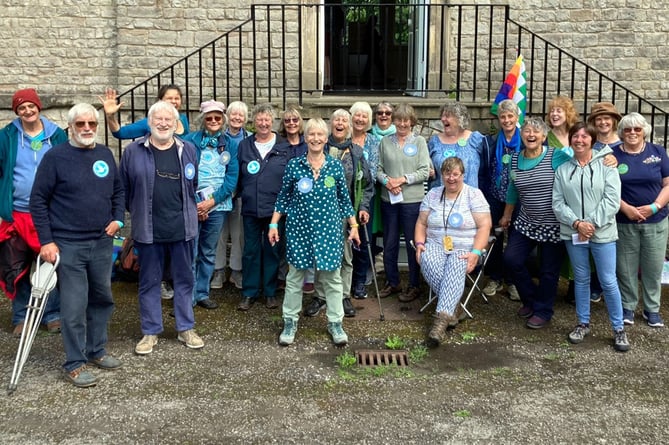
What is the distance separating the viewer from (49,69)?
9.52 m

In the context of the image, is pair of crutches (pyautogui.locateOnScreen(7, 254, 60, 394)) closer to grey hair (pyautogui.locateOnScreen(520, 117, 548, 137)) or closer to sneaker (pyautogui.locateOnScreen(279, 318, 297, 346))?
sneaker (pyautogui.locateOnScreen(279, 318, 297, 346))

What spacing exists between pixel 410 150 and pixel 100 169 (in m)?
2.72

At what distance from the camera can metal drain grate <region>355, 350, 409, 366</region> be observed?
488 cm

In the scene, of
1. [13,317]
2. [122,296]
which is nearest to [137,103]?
[122,296]

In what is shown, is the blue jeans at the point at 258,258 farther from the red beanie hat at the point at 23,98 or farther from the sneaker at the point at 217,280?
the red beanie hat at the point at 23,98

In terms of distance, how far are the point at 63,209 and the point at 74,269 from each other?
0.38 meters

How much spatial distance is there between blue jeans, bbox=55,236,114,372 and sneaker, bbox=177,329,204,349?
0.67 metres

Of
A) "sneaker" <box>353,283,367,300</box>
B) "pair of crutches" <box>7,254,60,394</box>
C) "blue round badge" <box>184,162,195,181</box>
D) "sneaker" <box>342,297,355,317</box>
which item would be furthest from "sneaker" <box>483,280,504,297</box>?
"pair of crutches" <box>7,254,60,394</box>

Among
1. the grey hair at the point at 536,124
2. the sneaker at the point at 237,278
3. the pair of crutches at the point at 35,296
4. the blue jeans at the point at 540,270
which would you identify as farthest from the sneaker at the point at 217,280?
the grey hair at the point at 536,124

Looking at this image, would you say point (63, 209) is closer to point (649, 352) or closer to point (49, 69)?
point (649, 352)

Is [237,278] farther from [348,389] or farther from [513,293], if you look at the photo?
[513,293]

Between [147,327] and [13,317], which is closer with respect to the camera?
[147,327]

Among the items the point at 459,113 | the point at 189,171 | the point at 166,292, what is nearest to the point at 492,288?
the point at 459,113

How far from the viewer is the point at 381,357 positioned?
16.4ft
